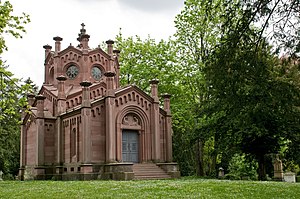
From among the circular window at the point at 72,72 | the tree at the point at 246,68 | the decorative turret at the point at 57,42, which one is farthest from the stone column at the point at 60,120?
the tree at the point at 246,68

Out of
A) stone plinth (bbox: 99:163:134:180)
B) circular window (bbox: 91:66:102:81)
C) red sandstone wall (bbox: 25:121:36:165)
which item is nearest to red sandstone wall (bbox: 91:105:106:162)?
stone plinth (bbox: 99:163:134:180)

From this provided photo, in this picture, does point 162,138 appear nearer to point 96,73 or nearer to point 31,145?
point 96,73

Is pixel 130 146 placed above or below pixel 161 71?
below

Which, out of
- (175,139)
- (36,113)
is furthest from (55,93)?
(175,139)

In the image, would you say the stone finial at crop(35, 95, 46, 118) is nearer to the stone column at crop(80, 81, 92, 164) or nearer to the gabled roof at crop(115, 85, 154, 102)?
the stone column at crop(80, 81, 92, 164)

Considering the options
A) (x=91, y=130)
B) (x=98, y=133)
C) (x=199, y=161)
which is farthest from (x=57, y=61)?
(x=199, y=161)

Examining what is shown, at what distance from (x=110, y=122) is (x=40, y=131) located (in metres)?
6.61

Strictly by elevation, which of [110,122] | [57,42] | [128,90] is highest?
[57,42]

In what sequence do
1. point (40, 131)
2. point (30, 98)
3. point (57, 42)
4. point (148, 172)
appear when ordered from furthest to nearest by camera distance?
point (57, 42)
point (30, 98)
point (40, 131)
point (148, 172)

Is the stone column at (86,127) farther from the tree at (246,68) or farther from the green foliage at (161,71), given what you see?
the tree at (246,68)

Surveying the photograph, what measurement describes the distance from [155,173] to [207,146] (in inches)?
578

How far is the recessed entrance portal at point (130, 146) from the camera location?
26.6m

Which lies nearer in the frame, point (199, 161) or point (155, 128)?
point (155, 128)

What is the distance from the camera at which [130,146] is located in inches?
1058
